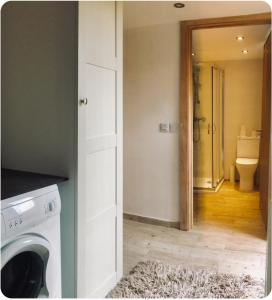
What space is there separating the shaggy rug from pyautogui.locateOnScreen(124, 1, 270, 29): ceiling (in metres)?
2.22

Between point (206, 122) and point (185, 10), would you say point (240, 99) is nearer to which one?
point (206, 122)

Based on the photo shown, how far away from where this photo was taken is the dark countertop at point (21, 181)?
1479 millimetres

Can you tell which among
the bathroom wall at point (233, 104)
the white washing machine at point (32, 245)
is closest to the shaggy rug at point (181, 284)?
the white washing machine at point (32, 245)

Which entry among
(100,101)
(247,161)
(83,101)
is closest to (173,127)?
(100,101)

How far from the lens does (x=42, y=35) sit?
1.83 meters

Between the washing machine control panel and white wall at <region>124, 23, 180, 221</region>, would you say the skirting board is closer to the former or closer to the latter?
white wall at <region>124, 23, 180, 221</region>

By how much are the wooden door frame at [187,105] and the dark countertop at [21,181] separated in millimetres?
1912

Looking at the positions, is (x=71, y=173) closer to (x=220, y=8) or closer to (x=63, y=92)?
(x=63, y=92)

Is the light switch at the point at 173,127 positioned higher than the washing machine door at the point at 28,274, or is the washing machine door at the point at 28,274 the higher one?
the light switch at the point at 173,127

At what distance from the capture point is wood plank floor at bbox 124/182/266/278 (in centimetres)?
276

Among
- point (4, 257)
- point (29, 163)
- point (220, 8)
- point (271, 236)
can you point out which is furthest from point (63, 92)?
point (220, 8)

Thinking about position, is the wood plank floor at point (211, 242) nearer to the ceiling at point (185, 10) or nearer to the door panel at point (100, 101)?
the door panel at point (100, 101)

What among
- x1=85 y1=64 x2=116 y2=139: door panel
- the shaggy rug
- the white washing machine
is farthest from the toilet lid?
the white washing machine

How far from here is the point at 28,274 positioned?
1.56m
